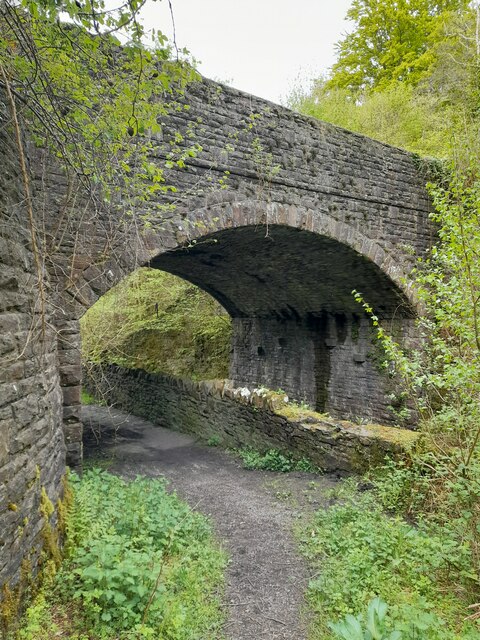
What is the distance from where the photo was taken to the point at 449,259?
3736 millimetres

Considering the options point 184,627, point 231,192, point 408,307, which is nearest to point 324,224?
point 231,192

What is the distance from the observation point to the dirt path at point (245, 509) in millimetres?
2971

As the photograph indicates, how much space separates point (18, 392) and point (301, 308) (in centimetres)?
806

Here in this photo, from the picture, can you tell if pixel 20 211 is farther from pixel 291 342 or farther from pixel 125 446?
pixel 291 342

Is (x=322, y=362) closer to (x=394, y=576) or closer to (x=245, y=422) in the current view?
(x=245, y=422)

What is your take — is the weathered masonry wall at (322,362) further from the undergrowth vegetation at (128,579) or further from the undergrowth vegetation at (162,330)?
the undergrowth vegetation at (128,579)

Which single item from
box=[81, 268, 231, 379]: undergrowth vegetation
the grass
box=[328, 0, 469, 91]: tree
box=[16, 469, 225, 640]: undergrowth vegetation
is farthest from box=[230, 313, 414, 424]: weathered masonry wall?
box=[328, 0, 469, 91]: tree

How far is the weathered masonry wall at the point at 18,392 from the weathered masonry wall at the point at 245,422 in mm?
960

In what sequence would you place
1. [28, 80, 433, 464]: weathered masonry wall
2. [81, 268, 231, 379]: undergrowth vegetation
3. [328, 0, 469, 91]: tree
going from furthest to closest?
[328, 0, 469, 91]: tree → [81, 268, 231, 379]: undergrowth vegetation → [28, 80, 433, 464]: weathered masonry wall

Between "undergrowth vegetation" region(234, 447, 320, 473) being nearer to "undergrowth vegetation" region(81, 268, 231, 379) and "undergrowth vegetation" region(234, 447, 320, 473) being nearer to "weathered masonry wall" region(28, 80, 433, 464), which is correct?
"weathered masonry wall" region(28, 80, 433, 464)

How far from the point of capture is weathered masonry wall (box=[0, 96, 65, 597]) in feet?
7.43

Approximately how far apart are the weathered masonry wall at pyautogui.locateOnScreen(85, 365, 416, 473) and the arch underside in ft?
7.57

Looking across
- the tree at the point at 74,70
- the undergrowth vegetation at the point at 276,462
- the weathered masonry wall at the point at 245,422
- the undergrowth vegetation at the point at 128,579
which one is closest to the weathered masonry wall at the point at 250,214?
the tree at the point at 74,70

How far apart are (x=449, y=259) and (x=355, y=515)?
2.70 m
